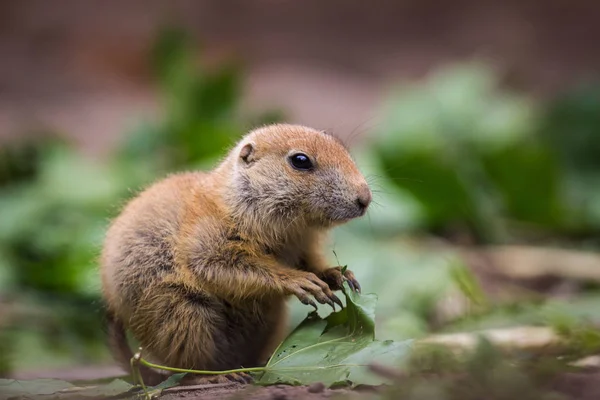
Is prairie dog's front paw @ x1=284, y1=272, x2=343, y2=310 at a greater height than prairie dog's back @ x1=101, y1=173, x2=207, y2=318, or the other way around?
prairie dog's back @ x1=101, y1=173, x2=207, y2=318

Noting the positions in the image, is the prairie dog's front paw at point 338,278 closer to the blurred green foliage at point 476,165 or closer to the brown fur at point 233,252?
the brown fur at point 233,252

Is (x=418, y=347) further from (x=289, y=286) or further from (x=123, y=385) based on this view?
(x=123, y=385)

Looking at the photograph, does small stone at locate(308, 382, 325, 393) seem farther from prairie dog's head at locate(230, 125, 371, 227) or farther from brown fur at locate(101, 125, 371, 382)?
prairie dog's head at locate(230, 125, 371, 227)

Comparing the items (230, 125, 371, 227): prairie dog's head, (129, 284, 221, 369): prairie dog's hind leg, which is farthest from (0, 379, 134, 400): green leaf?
(230, 125, 371, 227): prairie dog's head

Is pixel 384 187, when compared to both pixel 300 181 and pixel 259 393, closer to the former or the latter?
pixel 300 181

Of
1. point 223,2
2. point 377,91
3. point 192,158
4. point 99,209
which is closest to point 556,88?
point 377,91

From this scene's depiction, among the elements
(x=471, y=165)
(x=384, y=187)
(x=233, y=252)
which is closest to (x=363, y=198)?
(x=233, y=252)

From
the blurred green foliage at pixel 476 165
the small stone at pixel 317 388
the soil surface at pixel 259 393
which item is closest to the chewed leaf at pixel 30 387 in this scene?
the soil surface at pixel 259 393
